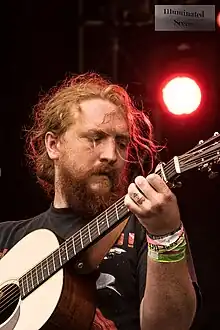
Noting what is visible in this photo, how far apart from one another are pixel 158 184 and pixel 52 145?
62 cm

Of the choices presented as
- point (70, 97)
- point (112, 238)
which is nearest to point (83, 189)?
point (112, 238)

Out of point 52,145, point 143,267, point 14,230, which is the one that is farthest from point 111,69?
point 143,267

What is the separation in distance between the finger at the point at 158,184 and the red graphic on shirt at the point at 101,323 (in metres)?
0.42

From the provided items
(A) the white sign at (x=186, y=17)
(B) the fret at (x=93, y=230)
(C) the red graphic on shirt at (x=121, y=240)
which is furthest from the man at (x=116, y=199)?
(A) the white sign at (x=186, y=17)

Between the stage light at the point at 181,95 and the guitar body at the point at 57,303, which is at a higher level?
the stage light at the point at 181,95

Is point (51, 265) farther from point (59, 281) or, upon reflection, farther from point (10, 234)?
point (10, 234)

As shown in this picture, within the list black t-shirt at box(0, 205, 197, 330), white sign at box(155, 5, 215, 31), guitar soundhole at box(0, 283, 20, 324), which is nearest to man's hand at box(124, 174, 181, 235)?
black t-shirt at box(0, 205, 197, 330)

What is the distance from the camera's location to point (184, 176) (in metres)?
1.48

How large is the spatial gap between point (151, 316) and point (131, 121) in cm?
59

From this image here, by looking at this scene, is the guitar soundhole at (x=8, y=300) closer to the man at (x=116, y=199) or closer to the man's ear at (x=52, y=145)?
the man at (x=116, y=199)

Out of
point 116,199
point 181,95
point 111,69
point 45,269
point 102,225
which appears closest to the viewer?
point 102,225

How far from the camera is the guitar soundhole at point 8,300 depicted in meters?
1.80

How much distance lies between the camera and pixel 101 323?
67.2 inches

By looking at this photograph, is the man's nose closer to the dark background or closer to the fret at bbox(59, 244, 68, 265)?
the fret at bbox(59, 244, 68, 265)
